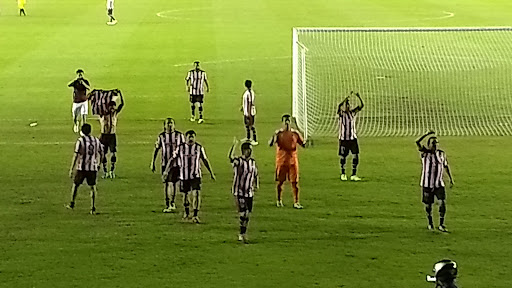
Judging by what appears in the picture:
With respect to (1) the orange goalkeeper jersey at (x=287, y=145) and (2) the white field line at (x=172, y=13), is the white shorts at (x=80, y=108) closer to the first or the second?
(1) the orange goalkeeper jersey at (x=287, y=145)

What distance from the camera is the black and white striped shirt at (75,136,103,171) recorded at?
1847 centimetres

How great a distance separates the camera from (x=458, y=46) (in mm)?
42500

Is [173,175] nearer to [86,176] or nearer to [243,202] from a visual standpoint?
[86,176]

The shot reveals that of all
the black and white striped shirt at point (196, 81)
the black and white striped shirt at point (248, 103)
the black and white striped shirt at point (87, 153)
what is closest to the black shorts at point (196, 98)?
the black and white striped shirt at point (196, 81)

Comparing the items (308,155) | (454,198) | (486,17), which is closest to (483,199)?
(454,198)

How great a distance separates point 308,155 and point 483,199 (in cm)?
538

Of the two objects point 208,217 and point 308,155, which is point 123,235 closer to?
point 208,217

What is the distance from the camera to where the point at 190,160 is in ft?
58.0

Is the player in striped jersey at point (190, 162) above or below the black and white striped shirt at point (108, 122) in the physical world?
below

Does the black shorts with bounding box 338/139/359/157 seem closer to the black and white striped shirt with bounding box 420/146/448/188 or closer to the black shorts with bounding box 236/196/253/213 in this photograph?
the black and white striped shirt with bounding box 420/146/448/188

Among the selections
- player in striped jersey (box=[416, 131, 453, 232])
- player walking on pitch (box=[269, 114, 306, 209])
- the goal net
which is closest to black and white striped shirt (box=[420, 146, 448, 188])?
player in striped jersey (box=[416, 131, 453, 232])

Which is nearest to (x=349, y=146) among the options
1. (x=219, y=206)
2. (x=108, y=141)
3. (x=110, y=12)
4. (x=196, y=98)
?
(x=219, y=206)

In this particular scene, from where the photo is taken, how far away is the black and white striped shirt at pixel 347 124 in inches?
827

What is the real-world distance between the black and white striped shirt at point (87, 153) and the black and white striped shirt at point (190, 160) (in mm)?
1750
